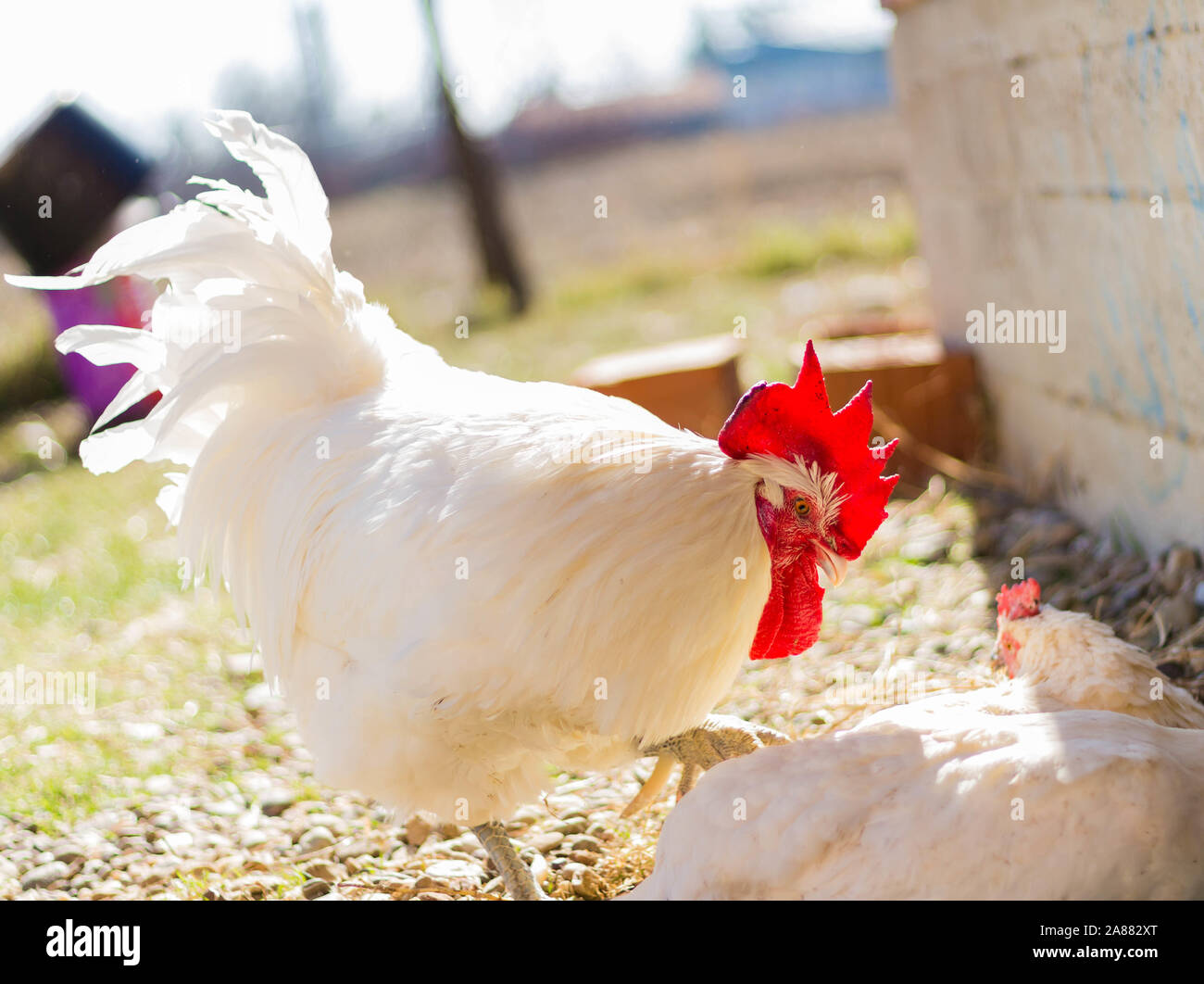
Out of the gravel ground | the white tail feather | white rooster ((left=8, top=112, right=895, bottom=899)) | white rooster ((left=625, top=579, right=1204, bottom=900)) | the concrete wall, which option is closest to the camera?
white rooster ((left=625, top=579, right=1204, bottom=900))

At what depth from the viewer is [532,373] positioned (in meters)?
10.3

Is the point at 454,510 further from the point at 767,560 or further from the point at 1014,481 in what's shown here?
the point at 1014,481

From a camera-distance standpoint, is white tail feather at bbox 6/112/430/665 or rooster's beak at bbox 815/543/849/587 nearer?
rooster's beak at bbox 815/543/849/587

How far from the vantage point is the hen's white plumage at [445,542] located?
283cm

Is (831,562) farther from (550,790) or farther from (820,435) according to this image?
(550,790)

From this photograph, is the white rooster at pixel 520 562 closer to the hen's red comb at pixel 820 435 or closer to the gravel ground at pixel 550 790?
the hen's red comb at pixel 820 435

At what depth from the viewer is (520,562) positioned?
282 cm

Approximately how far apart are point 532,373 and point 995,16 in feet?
19.4

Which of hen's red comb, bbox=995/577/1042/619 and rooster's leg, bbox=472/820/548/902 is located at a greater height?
hen's red comb, bbox=995/577/1042/619

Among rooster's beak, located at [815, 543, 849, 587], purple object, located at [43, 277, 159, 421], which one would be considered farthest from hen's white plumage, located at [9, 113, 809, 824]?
purple object, located at [43, 277, 159, 421]

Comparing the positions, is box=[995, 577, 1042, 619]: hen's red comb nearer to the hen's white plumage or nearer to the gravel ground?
the gravel ground

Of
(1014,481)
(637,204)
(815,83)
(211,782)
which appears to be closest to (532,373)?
(1014,481)

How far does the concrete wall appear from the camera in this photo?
12.2 ft

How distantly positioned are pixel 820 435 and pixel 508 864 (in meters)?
1.43
